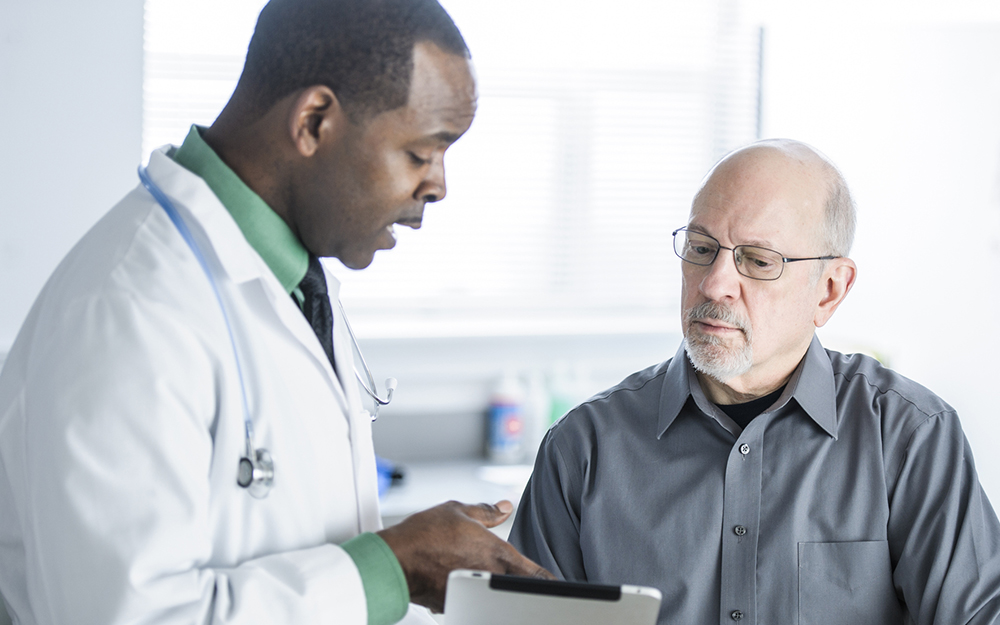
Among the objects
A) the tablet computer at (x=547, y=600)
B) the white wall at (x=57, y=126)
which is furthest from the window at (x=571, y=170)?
the tablet computer at (x=547, y=600)

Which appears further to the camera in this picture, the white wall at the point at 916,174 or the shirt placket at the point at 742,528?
the white wall at the point at 916,174

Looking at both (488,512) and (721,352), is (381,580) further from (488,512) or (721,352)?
(721,352)

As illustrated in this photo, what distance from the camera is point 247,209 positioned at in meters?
0.95

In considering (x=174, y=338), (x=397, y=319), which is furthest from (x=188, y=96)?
(x=174, y=338)

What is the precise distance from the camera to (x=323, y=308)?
110 centimetres

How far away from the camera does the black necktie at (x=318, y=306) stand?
1.08 metres

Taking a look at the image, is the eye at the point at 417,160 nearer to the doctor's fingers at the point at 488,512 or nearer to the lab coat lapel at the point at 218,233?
the lab coat lapel at the point at 218,233

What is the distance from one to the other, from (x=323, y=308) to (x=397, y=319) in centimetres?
154

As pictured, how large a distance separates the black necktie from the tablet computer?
13.0 inches

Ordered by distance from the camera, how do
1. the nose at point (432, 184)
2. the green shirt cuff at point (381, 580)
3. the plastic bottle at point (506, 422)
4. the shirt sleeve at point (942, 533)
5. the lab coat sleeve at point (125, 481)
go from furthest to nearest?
1. the plastic bottle at point (506, 422)
2. the shirt sleeve at point (942, 533)
3. the nose at point (432, 184)
4. the green shirt cuff at point (381, 580)
5. the lab coat sleeve at point (125, 481)

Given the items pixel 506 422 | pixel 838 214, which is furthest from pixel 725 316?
pixel 506 422

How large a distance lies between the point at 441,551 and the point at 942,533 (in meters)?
0.80

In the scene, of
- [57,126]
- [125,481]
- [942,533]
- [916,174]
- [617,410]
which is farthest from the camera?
[916,174]

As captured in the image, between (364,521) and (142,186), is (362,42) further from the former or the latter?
(364,521)
